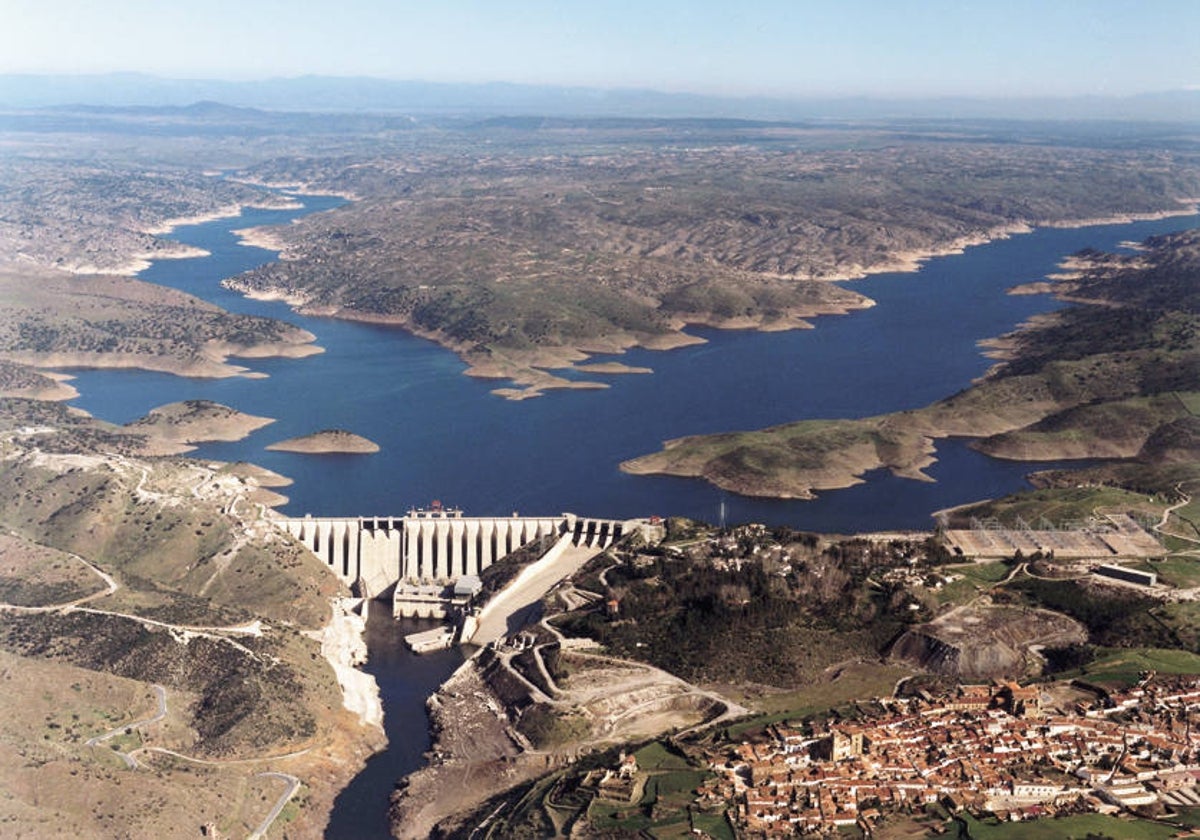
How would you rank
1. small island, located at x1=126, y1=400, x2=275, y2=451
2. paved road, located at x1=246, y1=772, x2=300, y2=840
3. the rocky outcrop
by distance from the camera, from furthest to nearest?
small island, located at x1=126, y1=400, x2=275, y2=451
the rocky outcrop
paved road, located at x1=246, y1=772, x2=300, y2=840

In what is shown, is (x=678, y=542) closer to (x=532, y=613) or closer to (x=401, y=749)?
(x=532, y=613)

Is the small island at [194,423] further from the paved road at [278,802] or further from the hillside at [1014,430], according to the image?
the paved road at [278,802]

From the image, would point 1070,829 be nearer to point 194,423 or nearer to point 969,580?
point 969,580

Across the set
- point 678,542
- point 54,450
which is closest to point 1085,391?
point 678,542

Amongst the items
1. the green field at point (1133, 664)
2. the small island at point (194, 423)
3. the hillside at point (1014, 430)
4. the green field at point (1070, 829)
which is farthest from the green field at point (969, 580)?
the small island at point (194, 423)

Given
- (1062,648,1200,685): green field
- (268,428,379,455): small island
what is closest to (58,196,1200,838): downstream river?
(268,428,379,455): small island

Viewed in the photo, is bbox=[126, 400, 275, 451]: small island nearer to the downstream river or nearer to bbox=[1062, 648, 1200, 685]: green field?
the downstream river
